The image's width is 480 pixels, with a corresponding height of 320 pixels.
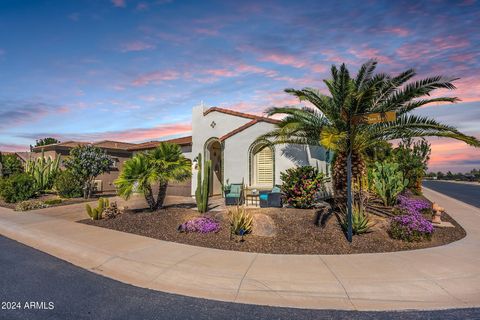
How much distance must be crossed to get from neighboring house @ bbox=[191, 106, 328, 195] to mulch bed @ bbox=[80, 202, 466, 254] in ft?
15.5

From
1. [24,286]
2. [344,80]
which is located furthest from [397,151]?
→ [24,286]

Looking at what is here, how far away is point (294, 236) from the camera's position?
8383mm

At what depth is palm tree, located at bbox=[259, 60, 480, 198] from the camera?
969 centimetres

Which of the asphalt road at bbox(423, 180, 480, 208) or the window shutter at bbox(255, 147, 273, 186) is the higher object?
the window shutter at bbox(255, 147, 273, 186)

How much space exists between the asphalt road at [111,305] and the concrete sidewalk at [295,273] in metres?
0.22

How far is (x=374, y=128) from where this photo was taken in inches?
425

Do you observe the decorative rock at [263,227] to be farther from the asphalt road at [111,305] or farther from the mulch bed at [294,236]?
the asphalt road at [111,305]

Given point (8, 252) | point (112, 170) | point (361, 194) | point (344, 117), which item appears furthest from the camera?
point (112, 170)

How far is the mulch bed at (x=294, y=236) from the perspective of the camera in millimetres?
7449

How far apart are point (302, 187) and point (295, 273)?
229 inches

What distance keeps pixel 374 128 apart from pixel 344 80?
7.50ft

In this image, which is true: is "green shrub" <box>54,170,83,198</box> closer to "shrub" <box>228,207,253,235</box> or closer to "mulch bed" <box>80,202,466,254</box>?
"mulch bed" <box>80,202,466,254</box>

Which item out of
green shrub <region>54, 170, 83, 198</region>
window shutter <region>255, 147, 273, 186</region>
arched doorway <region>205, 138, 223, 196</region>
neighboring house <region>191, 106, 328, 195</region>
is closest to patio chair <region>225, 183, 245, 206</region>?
neighboring house <region>191, 106, 328, 195</region>

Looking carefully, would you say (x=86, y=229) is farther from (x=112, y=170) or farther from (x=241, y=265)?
(x=112, y=170)
